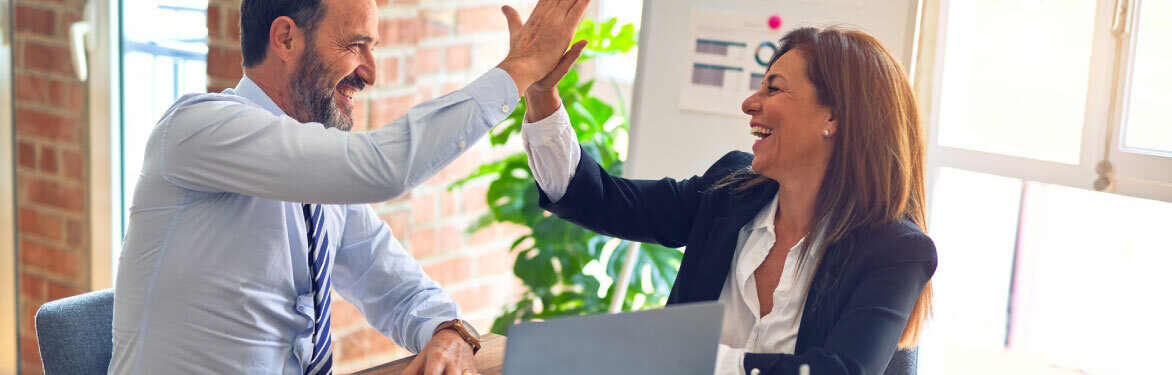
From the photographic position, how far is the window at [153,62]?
2.94m

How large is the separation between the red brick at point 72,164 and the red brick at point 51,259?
23 cm

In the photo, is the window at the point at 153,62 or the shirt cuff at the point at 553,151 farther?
the window at the point at 153,62

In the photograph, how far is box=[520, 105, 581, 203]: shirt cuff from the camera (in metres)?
1.71

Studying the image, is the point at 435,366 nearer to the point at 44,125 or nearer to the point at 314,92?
the point at 314,92

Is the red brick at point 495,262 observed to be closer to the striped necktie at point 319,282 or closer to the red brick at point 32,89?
the red brick at point 32,89

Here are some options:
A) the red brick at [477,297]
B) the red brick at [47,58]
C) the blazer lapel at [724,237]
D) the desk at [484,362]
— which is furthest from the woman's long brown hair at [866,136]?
the red brick at [47,58]

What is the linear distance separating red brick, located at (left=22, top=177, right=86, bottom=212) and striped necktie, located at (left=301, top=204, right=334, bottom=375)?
1.77 meters

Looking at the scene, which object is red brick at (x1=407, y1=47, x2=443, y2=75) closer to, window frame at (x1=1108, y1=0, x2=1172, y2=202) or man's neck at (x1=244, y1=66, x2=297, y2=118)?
man's neck at (x1=244, y1=66, x2=297, y2=118)

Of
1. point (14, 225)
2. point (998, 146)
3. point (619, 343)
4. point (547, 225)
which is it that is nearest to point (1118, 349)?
point (998, 146)

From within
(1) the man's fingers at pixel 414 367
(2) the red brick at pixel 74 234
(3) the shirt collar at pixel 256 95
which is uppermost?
(3) the shirt collar at pixel 256 95

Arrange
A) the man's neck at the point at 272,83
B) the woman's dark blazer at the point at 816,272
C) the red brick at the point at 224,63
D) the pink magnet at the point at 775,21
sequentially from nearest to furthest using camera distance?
the woman's dark blazer at the point at 816,272 < the man's neck at the point at 272,83 < the pink magnet at the point at 775,21 < the red brick at the point at 224,63

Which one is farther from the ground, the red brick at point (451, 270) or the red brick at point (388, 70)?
the red brick at point (388, 70)

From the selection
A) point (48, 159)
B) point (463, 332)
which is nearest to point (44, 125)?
point (48, 159)

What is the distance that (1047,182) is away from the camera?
7.59 feet
